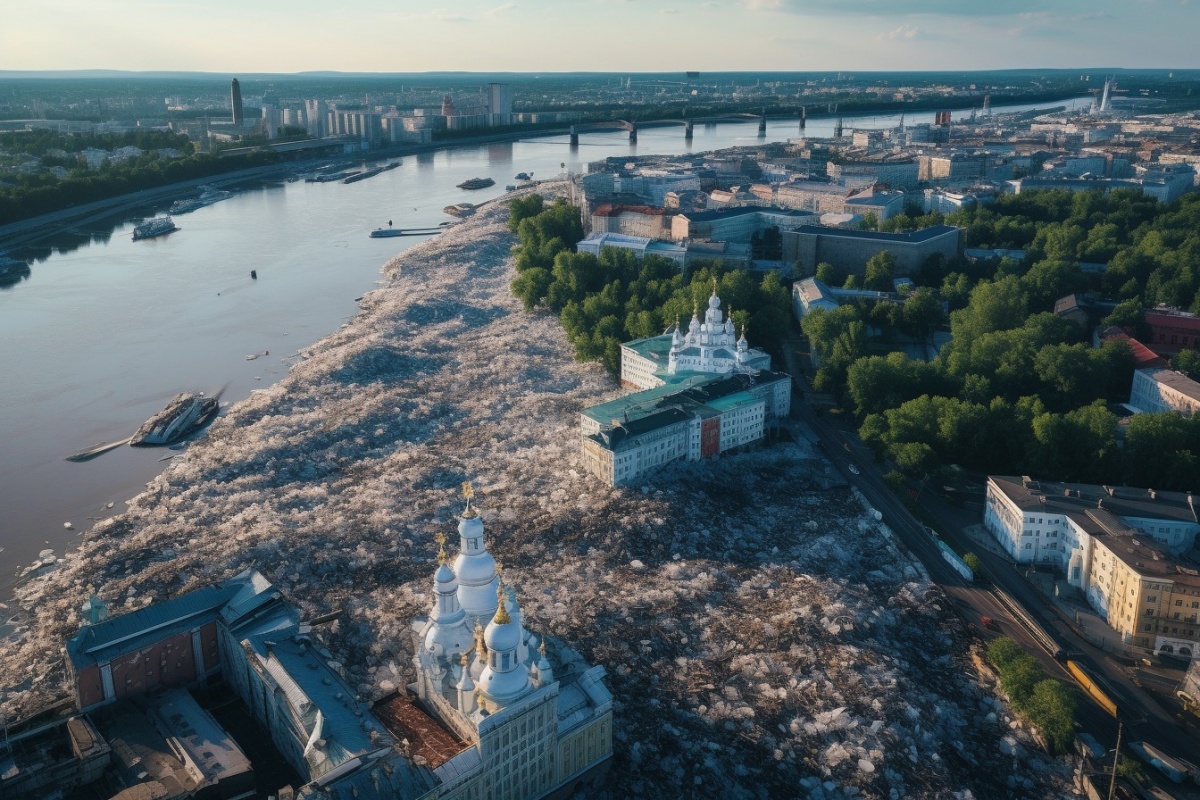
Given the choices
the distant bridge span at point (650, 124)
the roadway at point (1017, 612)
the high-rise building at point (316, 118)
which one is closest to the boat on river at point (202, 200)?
the high-rise building at point (316, 118)

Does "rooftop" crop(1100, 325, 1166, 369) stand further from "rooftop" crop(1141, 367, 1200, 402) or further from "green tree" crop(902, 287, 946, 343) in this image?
"green tree" crop(902, 287, 946, 343)

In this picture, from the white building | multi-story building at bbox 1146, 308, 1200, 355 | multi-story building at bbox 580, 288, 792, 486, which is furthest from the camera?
multi-story building at bbox 1146, 308, 1200, 355

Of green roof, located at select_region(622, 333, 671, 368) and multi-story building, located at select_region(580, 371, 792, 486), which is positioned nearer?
multi-story building, located at select_region(580, 371, 792, 486)

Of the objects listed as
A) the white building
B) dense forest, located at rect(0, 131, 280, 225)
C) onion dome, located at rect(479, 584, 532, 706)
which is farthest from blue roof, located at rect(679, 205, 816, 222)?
dense forest, located at rect(0, 131, 280, 225)

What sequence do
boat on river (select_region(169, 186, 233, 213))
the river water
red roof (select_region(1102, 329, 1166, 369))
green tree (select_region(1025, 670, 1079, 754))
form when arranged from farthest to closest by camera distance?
boat on river (select_region(169, 186, 233, 213)), red roof (select_region(1102, 329, 1166, 369)), the river water, green tree (select_region(1025, 670, 1079, 754))

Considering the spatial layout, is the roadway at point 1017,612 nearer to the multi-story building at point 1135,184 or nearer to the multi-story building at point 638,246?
the multi-story building at point 638,246

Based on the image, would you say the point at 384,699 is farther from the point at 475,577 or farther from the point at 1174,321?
the point at 1174,321

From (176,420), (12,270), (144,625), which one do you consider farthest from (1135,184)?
(12,270)
